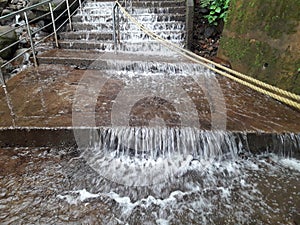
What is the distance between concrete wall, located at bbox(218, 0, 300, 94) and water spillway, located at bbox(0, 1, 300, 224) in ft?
1.49

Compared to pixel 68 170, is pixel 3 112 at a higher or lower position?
higher

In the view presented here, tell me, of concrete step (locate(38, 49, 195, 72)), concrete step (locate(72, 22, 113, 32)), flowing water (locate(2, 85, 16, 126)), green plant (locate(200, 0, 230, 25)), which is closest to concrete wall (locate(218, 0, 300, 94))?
concrete step (locate(38, 49, 195, 72))

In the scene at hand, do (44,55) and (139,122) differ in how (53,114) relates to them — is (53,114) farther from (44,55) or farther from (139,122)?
(44,55)

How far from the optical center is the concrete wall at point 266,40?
11.5 feet

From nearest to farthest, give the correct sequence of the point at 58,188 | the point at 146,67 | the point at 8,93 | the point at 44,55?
the point at 58,188 → the point at 8,93 → the point at 146,67 → the point at 44,55

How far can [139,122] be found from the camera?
3.07 m

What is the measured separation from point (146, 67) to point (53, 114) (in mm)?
2327

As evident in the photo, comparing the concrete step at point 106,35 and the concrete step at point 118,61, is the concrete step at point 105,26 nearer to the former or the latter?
the concrete step at point 106,35

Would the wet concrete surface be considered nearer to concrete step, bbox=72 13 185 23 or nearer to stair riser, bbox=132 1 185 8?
concrete step, bbox=72 13 185 23

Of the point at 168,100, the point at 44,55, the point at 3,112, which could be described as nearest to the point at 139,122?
the point at 168,100

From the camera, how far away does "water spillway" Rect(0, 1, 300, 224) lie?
2.31m

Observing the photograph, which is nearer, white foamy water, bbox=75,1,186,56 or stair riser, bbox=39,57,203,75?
stair riser, bbox=39,57,203,75

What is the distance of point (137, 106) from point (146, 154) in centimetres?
77

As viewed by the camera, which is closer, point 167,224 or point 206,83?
point 167,224
